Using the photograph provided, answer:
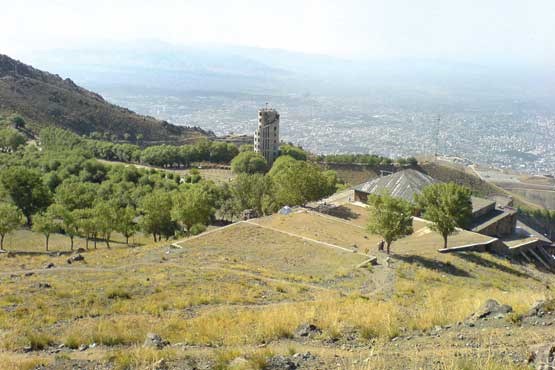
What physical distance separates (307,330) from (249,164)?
7268 centimetres

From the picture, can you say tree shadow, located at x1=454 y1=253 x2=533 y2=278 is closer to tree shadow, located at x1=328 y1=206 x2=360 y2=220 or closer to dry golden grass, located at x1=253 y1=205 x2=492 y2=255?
dry golden grass, located at x1=253 y1=205 x2=492 y2=255

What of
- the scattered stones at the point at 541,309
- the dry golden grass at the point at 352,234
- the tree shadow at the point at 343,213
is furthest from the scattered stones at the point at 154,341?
the tree shadow at the point at 343,213

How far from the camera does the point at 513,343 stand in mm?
8992

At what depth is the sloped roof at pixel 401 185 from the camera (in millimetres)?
41375

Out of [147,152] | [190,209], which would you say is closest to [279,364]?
[190,209]

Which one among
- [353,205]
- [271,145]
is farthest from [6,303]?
[271,145]

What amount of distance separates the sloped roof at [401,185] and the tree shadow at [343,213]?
146 inches

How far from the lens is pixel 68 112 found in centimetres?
12950

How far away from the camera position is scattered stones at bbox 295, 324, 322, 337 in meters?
11.2

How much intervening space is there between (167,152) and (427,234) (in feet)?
222

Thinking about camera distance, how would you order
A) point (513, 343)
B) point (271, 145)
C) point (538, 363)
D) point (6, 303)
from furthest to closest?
point (271, 145) < point (6, 303) < point (513, 343) < point (538, 363)

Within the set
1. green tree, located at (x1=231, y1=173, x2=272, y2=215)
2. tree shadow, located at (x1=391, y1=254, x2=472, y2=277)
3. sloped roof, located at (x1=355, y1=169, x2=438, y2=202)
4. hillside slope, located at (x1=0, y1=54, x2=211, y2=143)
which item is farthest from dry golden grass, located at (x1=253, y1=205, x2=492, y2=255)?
hillside slope, located at (x1=0, y1=54, x2=211, y2=143)

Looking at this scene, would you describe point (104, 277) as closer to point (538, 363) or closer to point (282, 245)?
point (282, 245)

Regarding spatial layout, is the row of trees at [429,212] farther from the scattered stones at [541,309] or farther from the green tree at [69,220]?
the green tree at [69,220]
